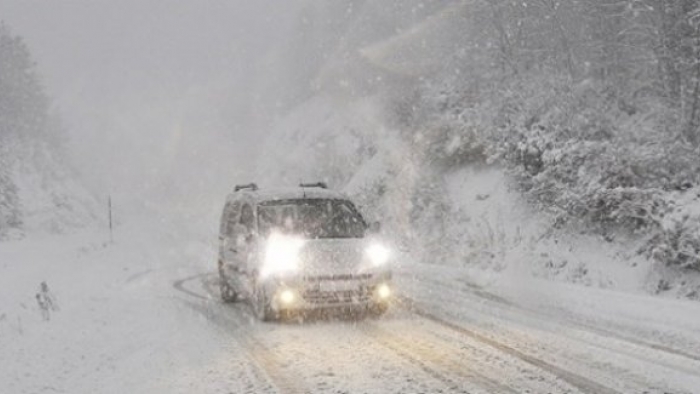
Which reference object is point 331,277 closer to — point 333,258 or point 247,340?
point 333,258

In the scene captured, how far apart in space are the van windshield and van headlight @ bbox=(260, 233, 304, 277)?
0.44 m

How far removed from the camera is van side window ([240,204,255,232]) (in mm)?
11838

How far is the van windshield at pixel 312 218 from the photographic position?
1130cm

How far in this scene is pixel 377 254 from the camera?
10.7 metres

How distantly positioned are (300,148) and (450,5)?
19.8 metres

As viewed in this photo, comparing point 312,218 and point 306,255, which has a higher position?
point 312,218

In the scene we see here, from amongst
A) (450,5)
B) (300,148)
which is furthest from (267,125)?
(450,5)

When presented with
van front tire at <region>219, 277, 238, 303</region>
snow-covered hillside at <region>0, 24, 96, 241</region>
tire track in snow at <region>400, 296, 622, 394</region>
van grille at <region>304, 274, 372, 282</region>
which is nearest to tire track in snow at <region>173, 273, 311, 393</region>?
van front tire at <region>219, 277, 238, 303</region>

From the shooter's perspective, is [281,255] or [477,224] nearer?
[281,255]

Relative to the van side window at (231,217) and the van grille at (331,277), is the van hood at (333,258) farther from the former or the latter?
the van side window at (231,217)

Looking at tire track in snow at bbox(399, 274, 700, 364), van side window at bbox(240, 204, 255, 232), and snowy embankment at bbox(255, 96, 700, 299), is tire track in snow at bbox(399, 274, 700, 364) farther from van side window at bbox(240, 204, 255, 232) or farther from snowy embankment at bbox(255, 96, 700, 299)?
van side window at bbox(240, 204, 255, 232)

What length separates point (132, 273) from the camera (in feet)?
63.9

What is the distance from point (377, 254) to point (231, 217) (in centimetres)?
400

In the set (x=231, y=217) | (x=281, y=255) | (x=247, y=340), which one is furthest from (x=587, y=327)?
(x=231, y=217)
